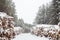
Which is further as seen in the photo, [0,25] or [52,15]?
[52,15]

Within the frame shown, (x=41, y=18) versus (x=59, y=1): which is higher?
(x=59, y=1)

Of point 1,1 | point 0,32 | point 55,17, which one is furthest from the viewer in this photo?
point 55,17

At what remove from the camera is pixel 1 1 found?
109 ft

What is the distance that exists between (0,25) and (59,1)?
26.2m

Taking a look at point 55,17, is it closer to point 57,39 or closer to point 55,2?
point 55,2

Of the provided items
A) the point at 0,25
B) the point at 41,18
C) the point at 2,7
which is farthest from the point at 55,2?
the point at 0,25

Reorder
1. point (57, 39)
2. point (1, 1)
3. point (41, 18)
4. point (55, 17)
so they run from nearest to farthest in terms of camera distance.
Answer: point (57, 39) < point (1, 1) < point (55, 17) < point (41, 18)

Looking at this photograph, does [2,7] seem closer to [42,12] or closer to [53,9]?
[53,9]

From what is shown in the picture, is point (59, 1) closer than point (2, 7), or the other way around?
point (2, 7)

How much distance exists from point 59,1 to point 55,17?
3093 mm

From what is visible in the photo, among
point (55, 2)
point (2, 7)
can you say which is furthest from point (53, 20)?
point (2, 7)

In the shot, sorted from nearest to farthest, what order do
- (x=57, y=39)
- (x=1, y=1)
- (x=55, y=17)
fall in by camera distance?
(x=57, y=39)
(x=1, y=1)
(x=55, y=17)

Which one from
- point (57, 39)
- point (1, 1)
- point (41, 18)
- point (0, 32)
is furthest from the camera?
point (41, 18)

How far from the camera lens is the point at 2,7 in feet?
111
